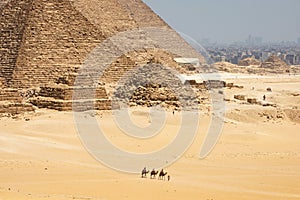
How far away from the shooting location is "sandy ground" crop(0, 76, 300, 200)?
13.6 m

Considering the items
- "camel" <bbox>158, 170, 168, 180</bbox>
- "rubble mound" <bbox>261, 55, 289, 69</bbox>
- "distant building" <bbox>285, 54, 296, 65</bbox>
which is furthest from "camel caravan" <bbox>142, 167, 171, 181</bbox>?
"distant building" <bbox>285, 54, 296, 65</bbox>

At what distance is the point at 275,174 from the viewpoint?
17.0 metres

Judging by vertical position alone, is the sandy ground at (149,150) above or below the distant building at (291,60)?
below

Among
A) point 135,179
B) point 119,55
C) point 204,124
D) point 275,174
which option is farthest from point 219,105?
point 135,179

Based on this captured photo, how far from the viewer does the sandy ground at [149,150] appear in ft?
44.5

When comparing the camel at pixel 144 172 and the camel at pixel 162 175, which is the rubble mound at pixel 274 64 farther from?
the camel at pixel 162 175

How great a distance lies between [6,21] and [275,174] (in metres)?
25.3

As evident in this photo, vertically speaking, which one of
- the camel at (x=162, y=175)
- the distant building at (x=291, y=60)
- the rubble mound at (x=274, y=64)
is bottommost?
the camel at (x=162, y=175)

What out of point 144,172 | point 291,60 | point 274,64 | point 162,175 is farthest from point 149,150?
point 291,60

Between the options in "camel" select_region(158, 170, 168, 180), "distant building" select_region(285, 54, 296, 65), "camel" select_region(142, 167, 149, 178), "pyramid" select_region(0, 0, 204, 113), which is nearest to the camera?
"camel" select_region(158, 170, 168, 180)

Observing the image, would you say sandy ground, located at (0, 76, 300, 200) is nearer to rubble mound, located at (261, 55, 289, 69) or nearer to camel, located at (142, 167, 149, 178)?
camel, located at (142, 167, 149, 178)

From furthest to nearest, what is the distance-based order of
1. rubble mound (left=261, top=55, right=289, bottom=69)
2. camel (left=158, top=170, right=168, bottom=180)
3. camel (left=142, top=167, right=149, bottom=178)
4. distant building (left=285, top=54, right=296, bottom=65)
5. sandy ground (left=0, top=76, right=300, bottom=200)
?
→ 1. distant building (left=285, top=54, right=296, bottom=65)
2. rubble mound (left=261, top=55, right=289, bottom=69)
3. camel (left=142, top=167, right=149, bottom=178)
4. camel (left=158, top=170, right=168, bottom=180)
5. sandy ground (left=0, top=76, right=300, bottom=200)

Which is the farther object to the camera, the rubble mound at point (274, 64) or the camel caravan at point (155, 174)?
the rubble mound at point (274, 64)

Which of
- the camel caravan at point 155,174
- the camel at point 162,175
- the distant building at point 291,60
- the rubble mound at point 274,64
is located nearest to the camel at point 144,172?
the camel caravan at point 155,174
